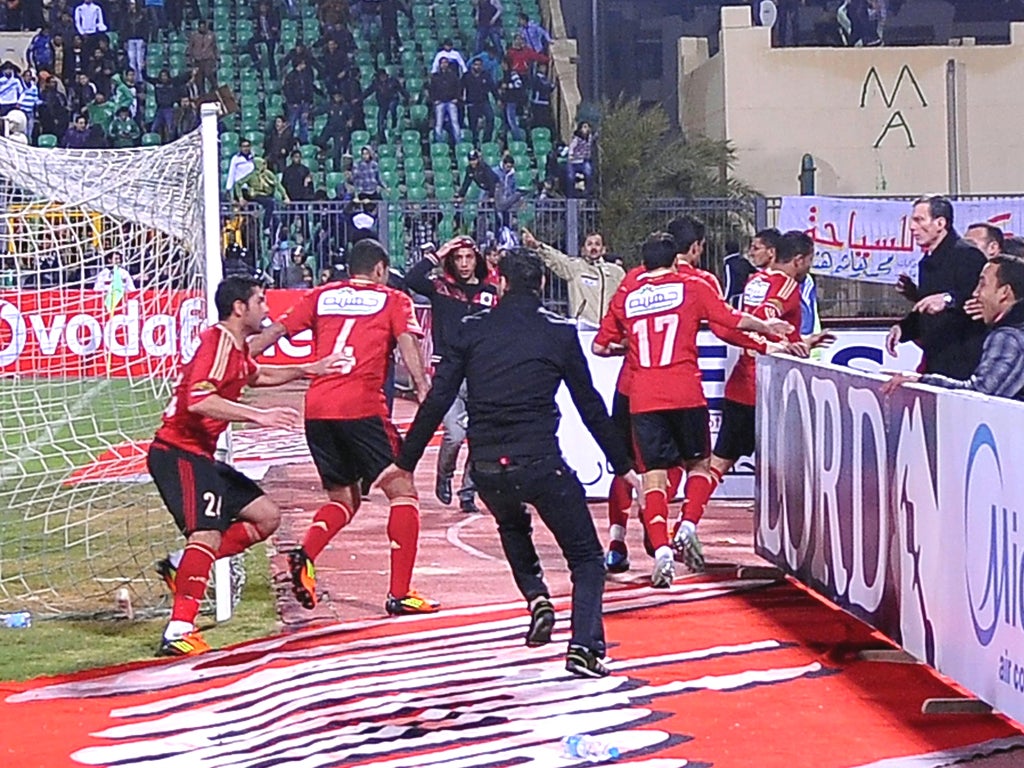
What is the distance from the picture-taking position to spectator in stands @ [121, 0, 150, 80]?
114 feet

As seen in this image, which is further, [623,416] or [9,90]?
[9,90]

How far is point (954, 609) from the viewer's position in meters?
6.90

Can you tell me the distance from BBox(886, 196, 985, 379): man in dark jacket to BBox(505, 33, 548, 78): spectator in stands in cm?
2504

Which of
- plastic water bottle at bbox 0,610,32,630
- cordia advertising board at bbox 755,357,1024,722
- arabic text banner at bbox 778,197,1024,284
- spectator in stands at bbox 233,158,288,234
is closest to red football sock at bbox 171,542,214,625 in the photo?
plastic water bottle at bbox 0,610,32,630

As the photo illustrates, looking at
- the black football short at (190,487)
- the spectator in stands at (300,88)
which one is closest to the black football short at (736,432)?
the black football short at (190,487)

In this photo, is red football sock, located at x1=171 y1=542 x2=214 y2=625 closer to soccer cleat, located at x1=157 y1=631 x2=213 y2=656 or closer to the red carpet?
soccer cleat, located at x1=157 y1=631 x2=213 y2=656

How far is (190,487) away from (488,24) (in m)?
28.1

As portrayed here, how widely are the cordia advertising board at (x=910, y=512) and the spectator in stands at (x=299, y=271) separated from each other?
17977 millimetres

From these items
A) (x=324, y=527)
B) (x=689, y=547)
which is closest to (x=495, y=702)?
(x=324, y=527)

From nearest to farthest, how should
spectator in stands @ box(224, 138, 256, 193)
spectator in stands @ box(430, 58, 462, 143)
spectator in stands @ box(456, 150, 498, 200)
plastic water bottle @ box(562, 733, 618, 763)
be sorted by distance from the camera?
1. plastic water bottle @ box(562, 733, 618, 763)
2. spectator in stands @ box(224, 138, 256, 193)
3. spectator in stands @ box(456, 150, 498, 200)
4. spectator in stands @ box(430, 58, 462, 143)

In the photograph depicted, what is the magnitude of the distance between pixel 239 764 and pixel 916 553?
2.90 meters

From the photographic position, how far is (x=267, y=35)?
118 ft

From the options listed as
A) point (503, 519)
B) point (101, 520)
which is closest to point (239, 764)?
point (503, 519)

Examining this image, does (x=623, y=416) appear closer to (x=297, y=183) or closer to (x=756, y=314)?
(x=756, y=314)
